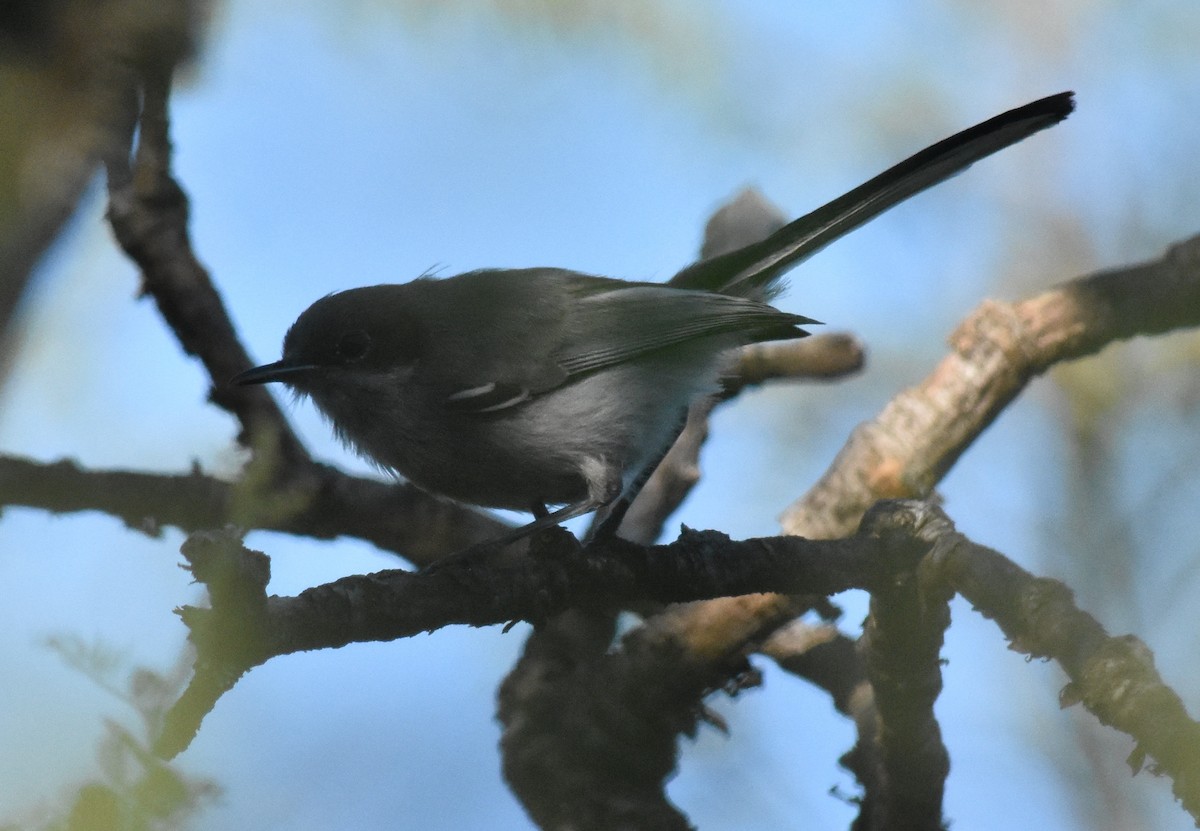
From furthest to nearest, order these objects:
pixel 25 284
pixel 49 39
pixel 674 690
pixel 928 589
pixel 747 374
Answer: pixel 747 374, pixel 674 690, pixel 49 39, pixel 25 284, pixel 928 589

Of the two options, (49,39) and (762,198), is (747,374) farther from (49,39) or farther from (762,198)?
(49,39)

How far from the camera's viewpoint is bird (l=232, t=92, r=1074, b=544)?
3.88 meters

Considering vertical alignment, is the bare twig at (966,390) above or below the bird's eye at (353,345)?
below

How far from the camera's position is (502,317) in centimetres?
438

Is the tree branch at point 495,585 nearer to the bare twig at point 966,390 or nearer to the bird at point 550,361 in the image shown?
the bird at point 550,361

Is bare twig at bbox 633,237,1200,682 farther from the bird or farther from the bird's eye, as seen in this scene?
the bird's eye

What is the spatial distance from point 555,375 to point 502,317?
0.44 metres

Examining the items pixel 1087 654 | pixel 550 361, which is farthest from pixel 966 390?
pixel 1087 654

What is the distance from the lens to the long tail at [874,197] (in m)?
3.69

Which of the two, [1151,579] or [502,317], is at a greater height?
[502,317]

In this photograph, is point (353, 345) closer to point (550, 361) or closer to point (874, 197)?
point (550, 361)

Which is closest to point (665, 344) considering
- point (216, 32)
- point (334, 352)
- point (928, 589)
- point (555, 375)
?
point (555, 375)

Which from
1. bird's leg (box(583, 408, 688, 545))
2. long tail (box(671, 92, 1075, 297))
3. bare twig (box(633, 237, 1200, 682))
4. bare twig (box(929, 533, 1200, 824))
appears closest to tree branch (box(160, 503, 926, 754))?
bare twig (box(929, 533, 1200, 824))

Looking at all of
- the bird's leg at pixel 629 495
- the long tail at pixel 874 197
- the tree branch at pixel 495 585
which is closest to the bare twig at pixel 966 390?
the bird's leg at pixel 629 495
